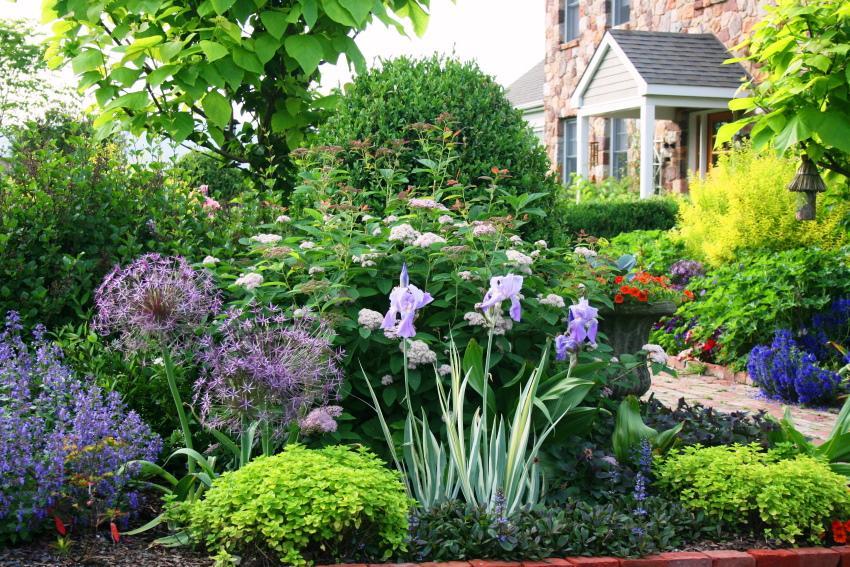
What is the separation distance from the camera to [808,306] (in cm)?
682

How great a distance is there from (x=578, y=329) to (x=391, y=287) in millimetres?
806

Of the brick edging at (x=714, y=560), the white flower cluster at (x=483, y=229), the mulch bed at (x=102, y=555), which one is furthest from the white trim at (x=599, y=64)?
the mulch bed at (x=102, y=555)

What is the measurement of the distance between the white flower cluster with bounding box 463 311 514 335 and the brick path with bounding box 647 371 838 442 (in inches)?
101

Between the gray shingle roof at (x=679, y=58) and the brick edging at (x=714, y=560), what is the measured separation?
11.9 m

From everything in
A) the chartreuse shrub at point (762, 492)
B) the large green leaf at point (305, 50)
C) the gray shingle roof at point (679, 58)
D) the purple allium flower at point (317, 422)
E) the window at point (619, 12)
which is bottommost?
the chartreuse shrub at point (762, 492)

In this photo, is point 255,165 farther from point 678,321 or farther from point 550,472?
point 678,321

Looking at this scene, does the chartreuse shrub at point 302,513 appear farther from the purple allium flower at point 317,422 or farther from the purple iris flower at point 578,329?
the purple iris flower at point 578,329

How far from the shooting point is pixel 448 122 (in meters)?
4.80

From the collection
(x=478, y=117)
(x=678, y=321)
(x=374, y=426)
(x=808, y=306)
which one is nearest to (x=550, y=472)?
(x=374, y=426)

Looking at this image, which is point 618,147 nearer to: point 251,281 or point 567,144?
point 567,144

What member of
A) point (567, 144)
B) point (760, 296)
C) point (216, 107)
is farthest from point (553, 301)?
point (567, 144)

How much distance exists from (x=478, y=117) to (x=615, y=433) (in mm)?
2006

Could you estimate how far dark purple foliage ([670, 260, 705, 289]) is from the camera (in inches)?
336

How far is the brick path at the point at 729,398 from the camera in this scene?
5.86 metres
